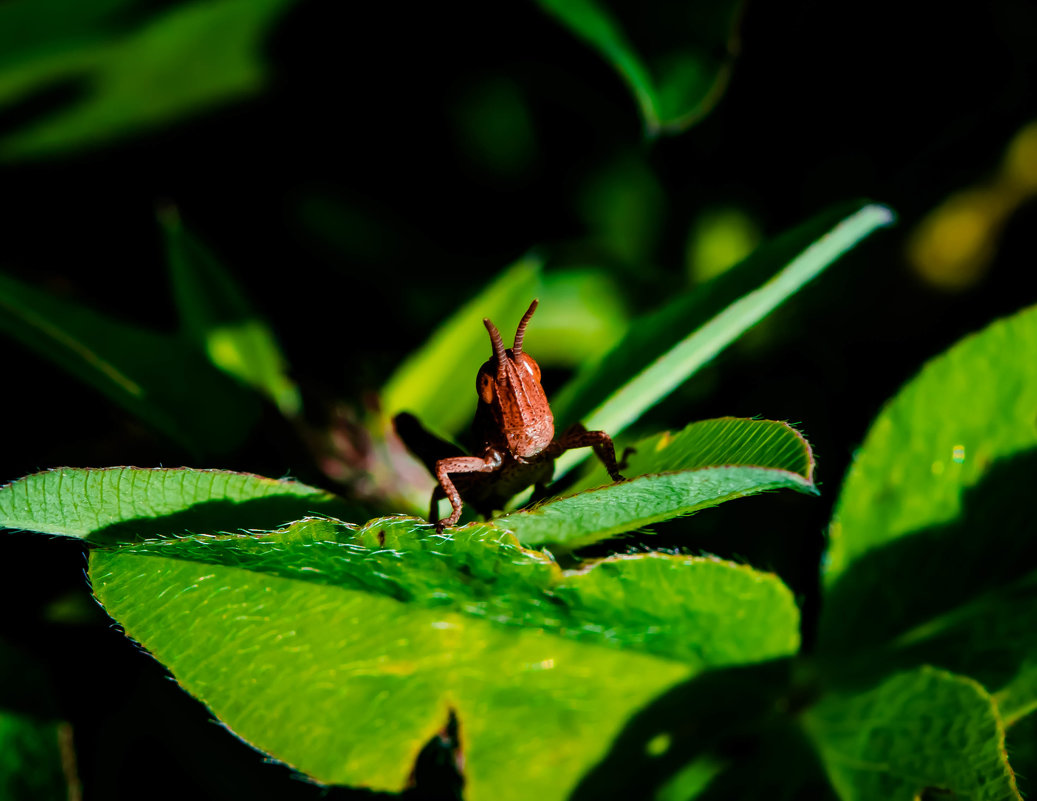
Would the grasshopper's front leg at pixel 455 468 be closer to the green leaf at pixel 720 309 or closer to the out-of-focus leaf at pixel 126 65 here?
the green leaf at pixel 720 309

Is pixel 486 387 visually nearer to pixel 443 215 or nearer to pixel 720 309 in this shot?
pixel 720 309

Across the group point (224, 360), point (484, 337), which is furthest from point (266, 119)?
point (484, 337)

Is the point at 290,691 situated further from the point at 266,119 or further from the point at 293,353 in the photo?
the point at 266,119

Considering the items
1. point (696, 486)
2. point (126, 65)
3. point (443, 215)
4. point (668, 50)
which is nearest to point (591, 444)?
point (696, 486)

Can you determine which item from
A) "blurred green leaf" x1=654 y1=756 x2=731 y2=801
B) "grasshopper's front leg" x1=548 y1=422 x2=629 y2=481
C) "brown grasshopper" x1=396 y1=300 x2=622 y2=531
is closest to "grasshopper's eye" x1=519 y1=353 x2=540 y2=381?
"brown grasshopper" x1=396 y1=300 x2=622 y2=531

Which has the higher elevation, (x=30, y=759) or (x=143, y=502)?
(x=143, y=502)

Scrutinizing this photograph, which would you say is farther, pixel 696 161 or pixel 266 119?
pixel 266 119

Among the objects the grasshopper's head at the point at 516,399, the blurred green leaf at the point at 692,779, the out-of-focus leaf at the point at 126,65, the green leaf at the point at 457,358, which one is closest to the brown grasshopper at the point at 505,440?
the grasshopper's head at the point at 516,399
